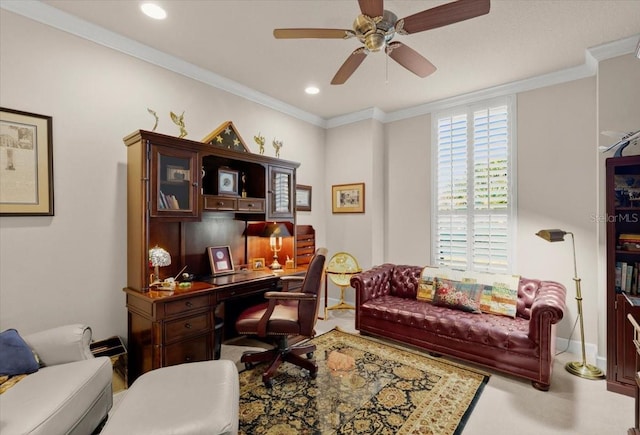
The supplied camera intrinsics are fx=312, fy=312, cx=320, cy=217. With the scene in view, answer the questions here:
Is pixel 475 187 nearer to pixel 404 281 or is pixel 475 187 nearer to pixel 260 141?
pixel 404 281

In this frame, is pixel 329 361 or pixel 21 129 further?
pixel 329 361

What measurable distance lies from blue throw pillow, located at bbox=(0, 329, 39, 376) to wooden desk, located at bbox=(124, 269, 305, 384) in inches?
26.7

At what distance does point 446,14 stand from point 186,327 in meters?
2.81

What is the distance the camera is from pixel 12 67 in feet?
7.19

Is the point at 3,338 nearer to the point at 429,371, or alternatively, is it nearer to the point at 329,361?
the point at 329,361

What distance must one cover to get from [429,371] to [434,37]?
2934mm

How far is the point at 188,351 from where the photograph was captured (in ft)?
8.38

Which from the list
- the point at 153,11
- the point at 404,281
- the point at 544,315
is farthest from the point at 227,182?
the point at 544,315

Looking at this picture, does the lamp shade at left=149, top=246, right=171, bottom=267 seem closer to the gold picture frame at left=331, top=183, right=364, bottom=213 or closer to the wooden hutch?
the wooden hutch

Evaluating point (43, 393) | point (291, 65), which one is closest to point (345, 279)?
point (291, 65)

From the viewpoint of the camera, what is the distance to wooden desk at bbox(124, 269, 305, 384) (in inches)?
93.6

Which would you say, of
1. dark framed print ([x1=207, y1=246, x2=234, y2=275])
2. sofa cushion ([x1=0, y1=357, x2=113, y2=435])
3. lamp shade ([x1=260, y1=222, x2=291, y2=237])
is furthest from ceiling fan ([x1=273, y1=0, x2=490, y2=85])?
sofa cushion ([x1=0, y1=357, x2=113, y2=435])

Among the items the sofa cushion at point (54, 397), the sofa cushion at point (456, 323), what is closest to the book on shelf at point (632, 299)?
the sofa cushion at point (456, 323)

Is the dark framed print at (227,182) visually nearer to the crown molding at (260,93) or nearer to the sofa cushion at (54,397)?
the crown molding at (260,93)
